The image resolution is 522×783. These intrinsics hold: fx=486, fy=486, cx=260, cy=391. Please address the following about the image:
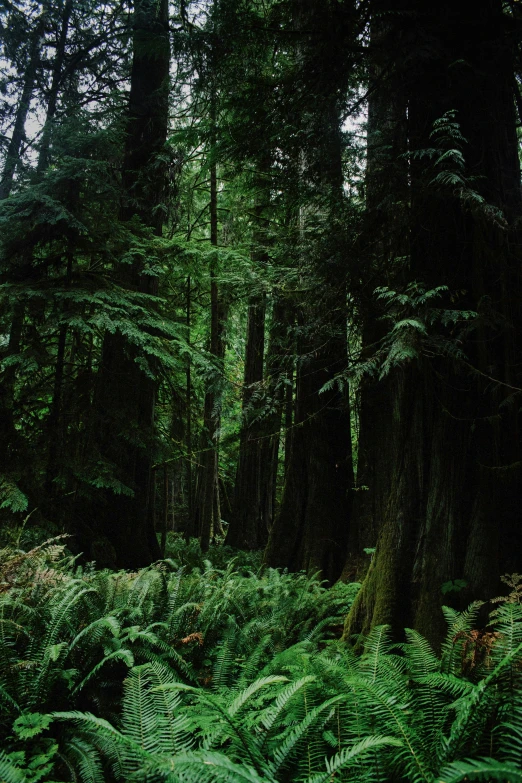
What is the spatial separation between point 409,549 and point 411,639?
3.34ft

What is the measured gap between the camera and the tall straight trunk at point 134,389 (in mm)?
7090

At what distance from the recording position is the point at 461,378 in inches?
149

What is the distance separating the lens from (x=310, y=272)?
18.7ft

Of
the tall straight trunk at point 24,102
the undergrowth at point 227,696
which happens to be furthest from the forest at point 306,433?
the tall straight trunk at point 24,102

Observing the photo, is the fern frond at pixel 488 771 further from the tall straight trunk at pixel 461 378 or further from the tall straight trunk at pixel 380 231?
the tall straight trunk at pixel 380 231

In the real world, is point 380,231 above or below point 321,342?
above

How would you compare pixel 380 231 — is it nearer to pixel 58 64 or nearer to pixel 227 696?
pixel 227 696

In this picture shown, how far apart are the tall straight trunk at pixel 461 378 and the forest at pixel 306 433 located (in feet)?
0.07

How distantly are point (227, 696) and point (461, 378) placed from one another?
273 centimetres

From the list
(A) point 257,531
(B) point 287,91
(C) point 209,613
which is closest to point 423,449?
(C) point 209,613

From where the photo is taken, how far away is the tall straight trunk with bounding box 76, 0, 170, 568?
709 cm

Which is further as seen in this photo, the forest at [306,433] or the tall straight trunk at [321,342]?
the tall straight trunk at [321,342]

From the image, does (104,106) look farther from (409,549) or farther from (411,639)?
(411,639)

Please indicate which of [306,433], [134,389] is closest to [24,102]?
[134,389]
